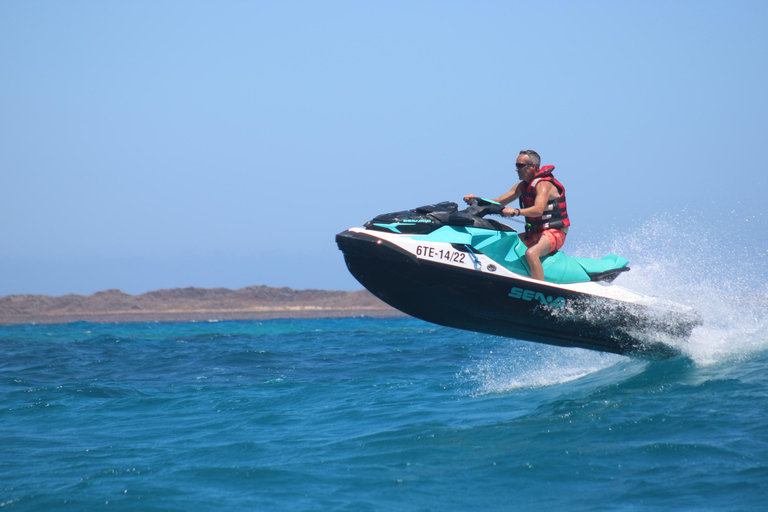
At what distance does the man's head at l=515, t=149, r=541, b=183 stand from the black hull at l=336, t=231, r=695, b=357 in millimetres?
1030

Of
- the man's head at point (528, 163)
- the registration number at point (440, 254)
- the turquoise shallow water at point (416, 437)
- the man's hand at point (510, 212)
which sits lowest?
the turquoise shallow water at point (416, 437)

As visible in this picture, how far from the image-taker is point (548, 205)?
19.6 ft

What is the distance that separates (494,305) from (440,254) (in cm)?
74

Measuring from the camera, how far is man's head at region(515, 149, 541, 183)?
6.02 metres

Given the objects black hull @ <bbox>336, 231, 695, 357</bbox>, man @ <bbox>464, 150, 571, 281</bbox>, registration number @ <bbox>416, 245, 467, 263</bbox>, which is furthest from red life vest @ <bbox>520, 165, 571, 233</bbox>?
registration number @ <bbox>416, 245, 467, 263</bbox>

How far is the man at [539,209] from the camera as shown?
5.85 m

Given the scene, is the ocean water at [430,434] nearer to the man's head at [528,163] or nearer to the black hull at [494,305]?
the black hull at [494,305]

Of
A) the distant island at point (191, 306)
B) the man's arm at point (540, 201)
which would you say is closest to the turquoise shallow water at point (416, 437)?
the man's arm at point (540, 201)

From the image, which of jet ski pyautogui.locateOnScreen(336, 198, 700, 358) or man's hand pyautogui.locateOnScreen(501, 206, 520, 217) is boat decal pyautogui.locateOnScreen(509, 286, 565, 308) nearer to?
jet ski pyautogui.locateOnScreen(336, 198, 700, 358)

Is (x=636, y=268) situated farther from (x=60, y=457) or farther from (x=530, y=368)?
(x=60, y=457)

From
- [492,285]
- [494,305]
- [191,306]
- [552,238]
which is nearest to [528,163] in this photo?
[552,238]

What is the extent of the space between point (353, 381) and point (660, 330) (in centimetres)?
392

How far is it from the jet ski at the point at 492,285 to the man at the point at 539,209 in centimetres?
12

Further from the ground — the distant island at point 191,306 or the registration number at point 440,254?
the registration number at point 440,254
